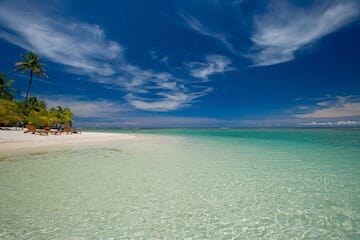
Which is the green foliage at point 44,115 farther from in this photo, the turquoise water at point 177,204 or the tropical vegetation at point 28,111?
the turquoise water at point 177,204

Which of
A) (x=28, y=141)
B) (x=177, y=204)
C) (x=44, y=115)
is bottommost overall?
(x=177, y=204)

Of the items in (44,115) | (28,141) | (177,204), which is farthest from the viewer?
(44,115)

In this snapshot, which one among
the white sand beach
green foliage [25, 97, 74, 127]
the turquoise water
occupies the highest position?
green foliage [25, 97, 74, 127]

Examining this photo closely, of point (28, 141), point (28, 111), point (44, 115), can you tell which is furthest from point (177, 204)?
point (28, 111)

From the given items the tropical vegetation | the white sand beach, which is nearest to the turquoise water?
the white sand beach

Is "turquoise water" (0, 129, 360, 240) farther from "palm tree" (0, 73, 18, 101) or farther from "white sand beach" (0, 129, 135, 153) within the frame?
"palm tree" (0, 73, 18, 101)

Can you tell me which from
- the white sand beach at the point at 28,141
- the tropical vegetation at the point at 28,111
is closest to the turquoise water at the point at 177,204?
the white sand beach at the point at 28,141

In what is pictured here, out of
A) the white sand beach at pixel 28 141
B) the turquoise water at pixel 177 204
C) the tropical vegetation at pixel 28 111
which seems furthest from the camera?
the tropical vegetation at pixel 28 111

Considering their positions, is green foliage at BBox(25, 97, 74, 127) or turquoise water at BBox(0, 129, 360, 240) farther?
green foliage at BBox(25, 97, 74, 127)

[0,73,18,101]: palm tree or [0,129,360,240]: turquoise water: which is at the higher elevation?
[0,73,18,101]: palm tree

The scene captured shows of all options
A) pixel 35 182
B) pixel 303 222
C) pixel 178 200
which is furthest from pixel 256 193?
pixel 35 182

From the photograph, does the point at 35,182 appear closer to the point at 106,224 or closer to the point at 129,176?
the point at 129,176

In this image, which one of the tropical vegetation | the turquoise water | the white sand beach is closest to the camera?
the turquoise water

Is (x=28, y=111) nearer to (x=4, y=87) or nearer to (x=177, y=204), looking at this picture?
(x=4, y=87)
